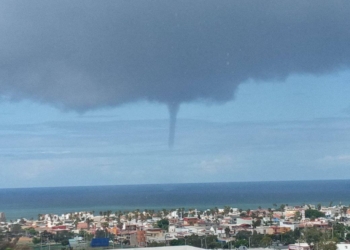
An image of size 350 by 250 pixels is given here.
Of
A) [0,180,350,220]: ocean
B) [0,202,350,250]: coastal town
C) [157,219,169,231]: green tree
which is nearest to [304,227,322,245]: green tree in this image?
[0,202,350,250]: coastal town

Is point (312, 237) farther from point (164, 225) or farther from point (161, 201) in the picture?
point (161, 201)

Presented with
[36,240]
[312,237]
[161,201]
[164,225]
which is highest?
[161,201]

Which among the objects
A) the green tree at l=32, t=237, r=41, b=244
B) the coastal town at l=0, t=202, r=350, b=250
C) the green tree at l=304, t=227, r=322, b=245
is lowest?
the green tree at l=32, t=237, r=41, b=244

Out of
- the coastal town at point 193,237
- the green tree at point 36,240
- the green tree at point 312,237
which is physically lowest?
the green tree at point 36,240

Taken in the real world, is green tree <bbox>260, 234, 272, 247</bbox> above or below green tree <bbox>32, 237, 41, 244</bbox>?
above

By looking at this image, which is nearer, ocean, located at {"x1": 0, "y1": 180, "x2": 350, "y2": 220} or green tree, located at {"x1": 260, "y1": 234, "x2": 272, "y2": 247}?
green tree, located at {"x1": 260, "y1": 234, "x2": 272, "y2": 247}

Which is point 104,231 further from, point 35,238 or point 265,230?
point 265,230

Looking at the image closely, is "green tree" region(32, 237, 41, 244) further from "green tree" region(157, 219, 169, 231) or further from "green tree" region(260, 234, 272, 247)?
"green tree" region(260, 234, 272, 247)

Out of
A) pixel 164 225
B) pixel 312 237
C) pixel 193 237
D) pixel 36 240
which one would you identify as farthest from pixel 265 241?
pixel 164 225

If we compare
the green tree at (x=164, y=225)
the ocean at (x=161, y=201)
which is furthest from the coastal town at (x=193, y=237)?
the ocean at (x=161, y=201)

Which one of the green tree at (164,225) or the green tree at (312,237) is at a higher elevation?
the green tree at (312,237)

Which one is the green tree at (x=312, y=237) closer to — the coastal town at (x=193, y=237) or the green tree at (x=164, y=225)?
the coastal town at (x=193, y=237)
